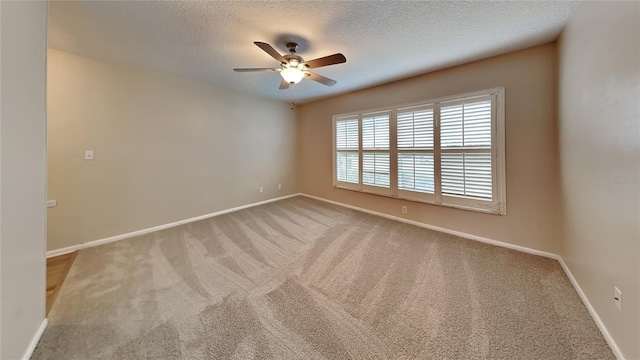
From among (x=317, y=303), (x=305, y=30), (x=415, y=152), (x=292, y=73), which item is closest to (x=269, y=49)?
(x=292, y=73)

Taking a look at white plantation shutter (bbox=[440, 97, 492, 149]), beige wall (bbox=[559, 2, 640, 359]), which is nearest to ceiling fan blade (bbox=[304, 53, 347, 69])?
beige wall (bbox=[559, 2, 640, 359])

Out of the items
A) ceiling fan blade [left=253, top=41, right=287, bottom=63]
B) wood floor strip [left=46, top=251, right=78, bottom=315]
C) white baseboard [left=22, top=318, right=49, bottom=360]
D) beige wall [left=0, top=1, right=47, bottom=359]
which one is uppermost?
ceiling fan blade [left=253, top=41, right=287, bottom=63]

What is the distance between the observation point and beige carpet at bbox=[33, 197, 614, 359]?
134 centimetres

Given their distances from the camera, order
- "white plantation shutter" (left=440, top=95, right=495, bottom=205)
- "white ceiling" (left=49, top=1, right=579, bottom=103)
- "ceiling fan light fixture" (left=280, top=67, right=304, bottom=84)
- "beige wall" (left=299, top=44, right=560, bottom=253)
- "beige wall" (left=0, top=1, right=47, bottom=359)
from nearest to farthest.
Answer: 1. "beige wall" (left=0, top=1, right=47, bottom=359)
2. "white ceiling" (left=49, top=1, right=579, bottom=103)
3. "ceiling fan light fixture" (left=280, top=67, right=304, bottom=84)
4. "beige wall" (left=299, top=44, right=560, bottom=253)
5. "white plantation shutter" (left=440, top=95, right=495, bottom=205)

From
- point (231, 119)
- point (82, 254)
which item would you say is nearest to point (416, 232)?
point (231, 119)

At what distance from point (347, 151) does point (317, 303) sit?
3309mm

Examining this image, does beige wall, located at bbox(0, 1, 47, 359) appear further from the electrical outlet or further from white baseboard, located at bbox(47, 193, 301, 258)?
the electrical outlet

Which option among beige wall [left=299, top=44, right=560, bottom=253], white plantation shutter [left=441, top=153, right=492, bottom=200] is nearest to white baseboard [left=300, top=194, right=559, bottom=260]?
beige wall [left=299, top=44, right=560, bottom=253]

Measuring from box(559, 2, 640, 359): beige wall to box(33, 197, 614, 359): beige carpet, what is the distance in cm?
26

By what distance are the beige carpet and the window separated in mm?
757

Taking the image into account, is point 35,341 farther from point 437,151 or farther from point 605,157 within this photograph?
point 437,151

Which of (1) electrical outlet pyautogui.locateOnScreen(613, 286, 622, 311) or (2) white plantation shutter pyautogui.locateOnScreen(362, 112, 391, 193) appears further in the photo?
(2) white plantation shutter pyautogui.locateOnScreen(362, 112, 391, 193)

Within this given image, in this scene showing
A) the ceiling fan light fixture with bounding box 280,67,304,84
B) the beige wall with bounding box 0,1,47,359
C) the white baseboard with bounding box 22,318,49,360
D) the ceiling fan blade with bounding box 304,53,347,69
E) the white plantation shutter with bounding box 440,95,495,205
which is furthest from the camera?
the white plantation shutter with bounding box 440,95,495,205

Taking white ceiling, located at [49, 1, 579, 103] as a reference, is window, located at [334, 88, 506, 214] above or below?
below
